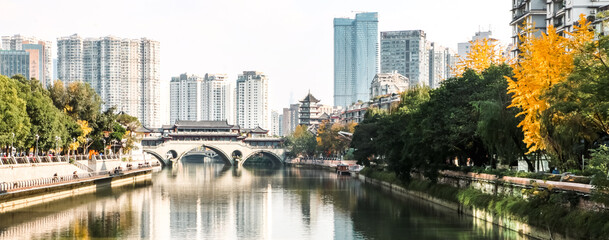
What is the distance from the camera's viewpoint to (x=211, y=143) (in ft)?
445

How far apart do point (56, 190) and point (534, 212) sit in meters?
32.8

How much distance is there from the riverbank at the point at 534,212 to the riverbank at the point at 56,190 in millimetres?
24712

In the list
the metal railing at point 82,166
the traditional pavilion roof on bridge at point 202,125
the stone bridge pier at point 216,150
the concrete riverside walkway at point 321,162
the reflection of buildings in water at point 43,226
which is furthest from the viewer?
the traditional pavilion roof on bridge at point 202,125

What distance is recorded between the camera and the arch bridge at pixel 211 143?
13362 cm

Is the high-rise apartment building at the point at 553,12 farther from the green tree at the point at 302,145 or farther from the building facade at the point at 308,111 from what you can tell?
the building facade at the point at 308,111

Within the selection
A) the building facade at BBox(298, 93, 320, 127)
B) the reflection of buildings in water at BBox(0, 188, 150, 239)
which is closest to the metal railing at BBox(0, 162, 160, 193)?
the reflection of buildings in water at BBox(0, 188, 150, 239)

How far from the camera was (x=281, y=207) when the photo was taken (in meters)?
49.4

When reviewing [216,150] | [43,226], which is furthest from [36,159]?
[216,150]

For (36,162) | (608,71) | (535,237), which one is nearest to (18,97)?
(36,162)

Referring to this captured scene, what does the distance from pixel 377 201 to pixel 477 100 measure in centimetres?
1338

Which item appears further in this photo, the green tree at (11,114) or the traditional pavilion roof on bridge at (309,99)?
the traditional pavilion roof on bridge at (309,99)

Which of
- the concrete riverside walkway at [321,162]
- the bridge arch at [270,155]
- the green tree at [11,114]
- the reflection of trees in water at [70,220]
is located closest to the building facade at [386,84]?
the bridge arch at [270,155]

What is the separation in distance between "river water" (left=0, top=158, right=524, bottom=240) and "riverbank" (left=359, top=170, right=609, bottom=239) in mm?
697

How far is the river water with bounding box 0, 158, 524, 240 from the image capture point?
33.8 meters
